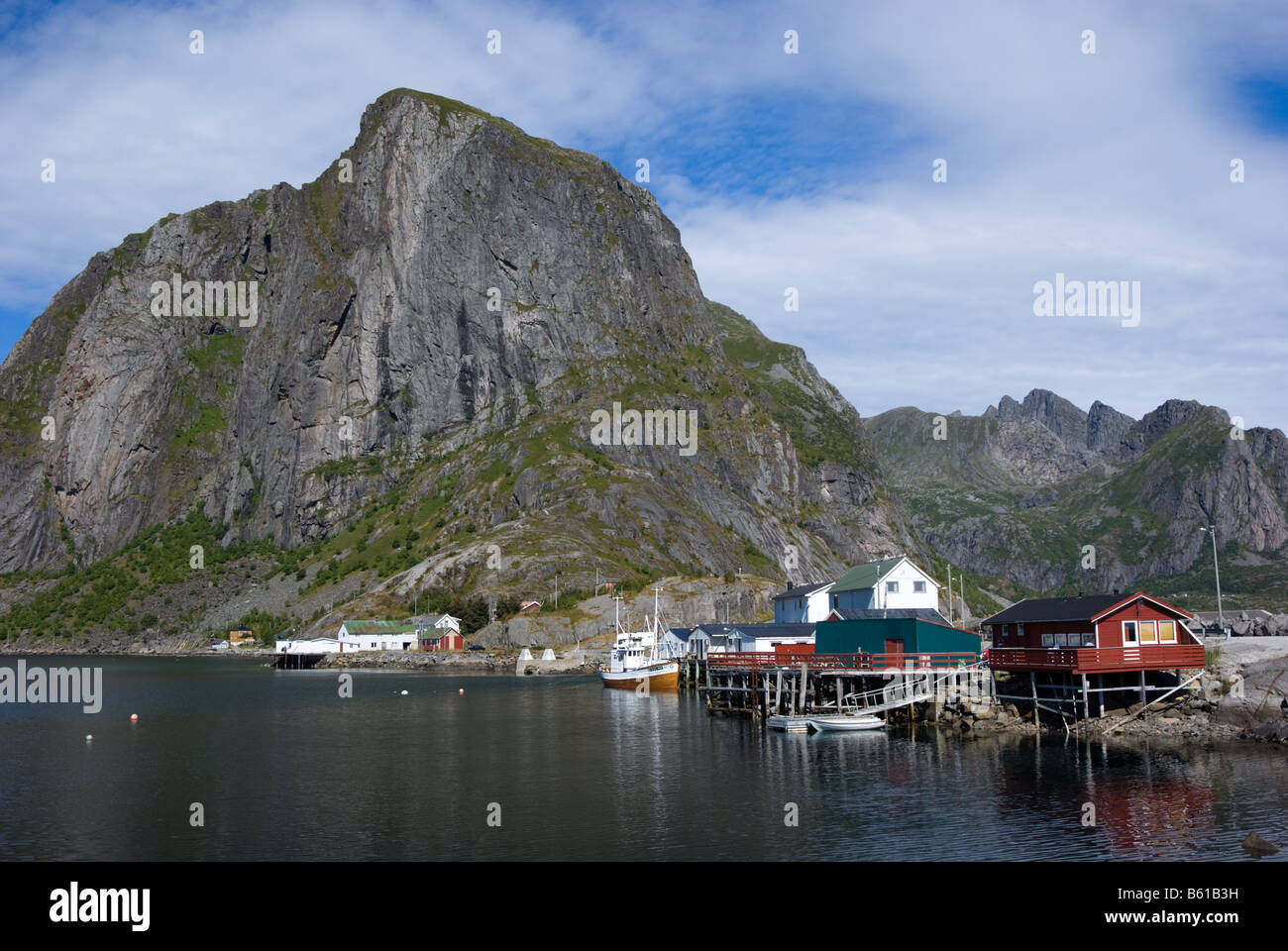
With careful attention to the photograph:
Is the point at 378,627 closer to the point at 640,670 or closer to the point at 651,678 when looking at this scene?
the point at 640,670

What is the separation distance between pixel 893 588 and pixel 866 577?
165 inches

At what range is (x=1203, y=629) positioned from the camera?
324 ft

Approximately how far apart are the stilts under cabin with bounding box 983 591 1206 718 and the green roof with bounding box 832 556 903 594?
88.4 ft

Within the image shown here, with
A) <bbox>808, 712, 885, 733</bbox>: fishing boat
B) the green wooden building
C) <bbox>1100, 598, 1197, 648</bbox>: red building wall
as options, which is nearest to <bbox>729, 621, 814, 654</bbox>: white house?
the green wooden building

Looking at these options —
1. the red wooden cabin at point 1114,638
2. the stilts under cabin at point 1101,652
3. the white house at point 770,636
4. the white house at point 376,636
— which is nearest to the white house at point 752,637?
the white house at point 770,636

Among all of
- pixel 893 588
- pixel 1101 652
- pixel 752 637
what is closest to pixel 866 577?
pixel 893 588

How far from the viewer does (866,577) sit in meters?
108

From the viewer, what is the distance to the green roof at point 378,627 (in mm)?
185125

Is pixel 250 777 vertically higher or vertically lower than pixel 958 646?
lower

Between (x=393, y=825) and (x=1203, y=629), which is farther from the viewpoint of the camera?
(x=1203, y=629)

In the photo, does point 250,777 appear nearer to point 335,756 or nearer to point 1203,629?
point 335,756
